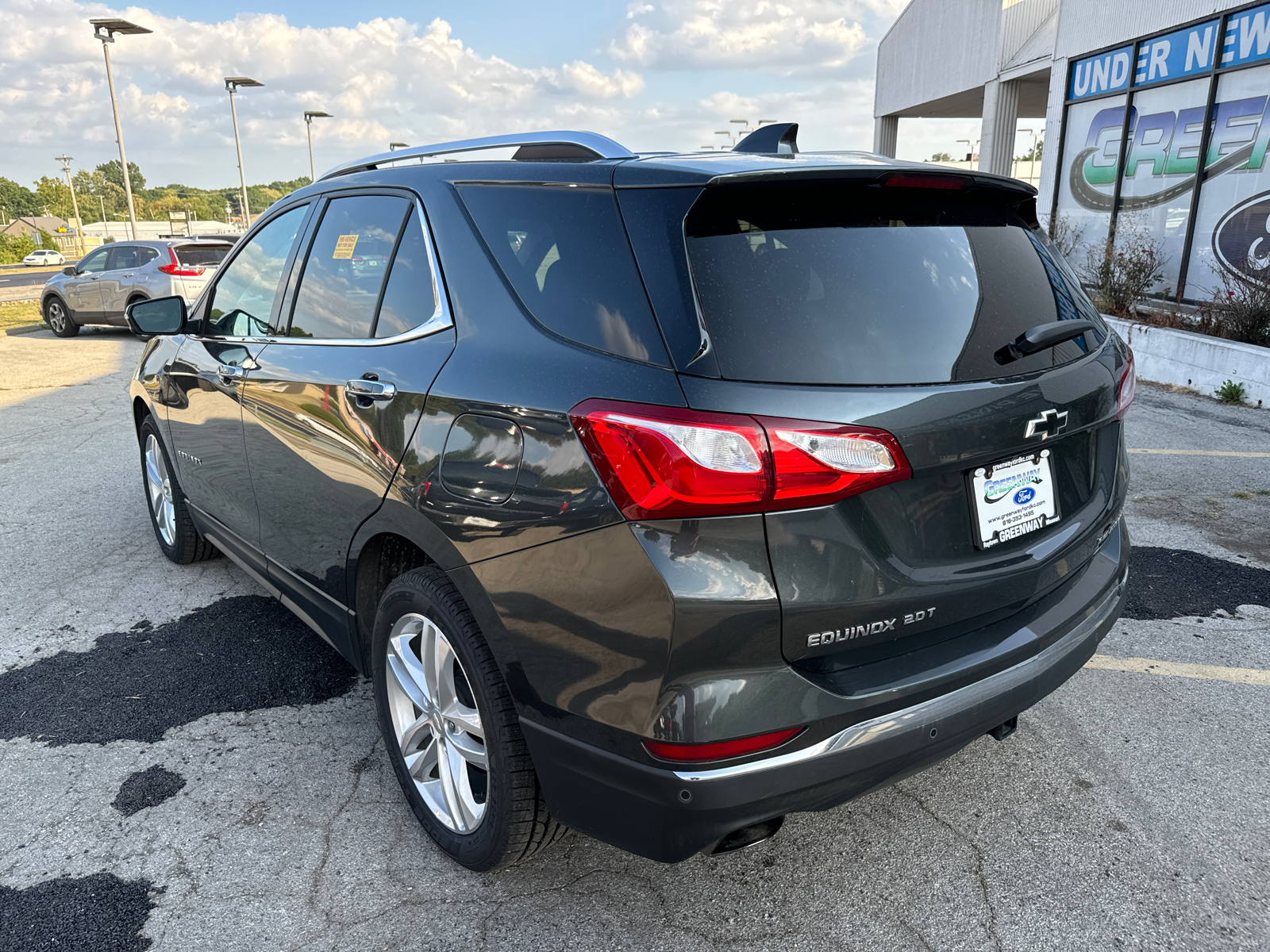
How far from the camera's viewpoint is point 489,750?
2127mm

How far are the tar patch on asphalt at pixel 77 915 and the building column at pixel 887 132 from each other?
2811 centimetres

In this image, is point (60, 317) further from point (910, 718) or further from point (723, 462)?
point (910, 718)

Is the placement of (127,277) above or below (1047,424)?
below

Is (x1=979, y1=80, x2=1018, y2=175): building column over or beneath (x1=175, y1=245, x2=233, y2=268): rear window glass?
over

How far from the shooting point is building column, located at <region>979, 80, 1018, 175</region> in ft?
61.8

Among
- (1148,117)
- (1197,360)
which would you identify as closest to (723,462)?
(1197,360)

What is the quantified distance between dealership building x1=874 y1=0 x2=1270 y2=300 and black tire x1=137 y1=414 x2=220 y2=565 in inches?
396

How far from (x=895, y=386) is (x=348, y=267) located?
1.82 metres

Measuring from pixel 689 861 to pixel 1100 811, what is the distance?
122 cm

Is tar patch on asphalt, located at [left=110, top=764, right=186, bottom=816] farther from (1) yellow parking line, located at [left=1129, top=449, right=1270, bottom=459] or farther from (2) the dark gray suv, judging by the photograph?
(1) yellow parking line, located at [left=1129, top=449, right=1270, bottom=459]

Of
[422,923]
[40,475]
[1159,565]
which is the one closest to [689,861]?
[422,923]

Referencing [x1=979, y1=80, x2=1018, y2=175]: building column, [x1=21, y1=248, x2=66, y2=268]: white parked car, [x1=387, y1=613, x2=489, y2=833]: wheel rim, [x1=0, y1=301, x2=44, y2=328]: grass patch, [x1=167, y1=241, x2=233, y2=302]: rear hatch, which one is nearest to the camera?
[x1=387, y1=613, x2=489, y2=833]: wheel rim

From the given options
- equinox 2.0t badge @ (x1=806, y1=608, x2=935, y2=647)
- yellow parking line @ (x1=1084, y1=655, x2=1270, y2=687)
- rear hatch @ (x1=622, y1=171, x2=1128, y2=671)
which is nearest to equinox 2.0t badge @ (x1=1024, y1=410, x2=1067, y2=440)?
rear hatch @ (x1=622, y1=171, x2=1128, y2=671)

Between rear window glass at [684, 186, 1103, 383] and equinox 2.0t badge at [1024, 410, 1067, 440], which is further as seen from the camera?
equinox 2.0t badge at [1024, 410, 1067, 440]
